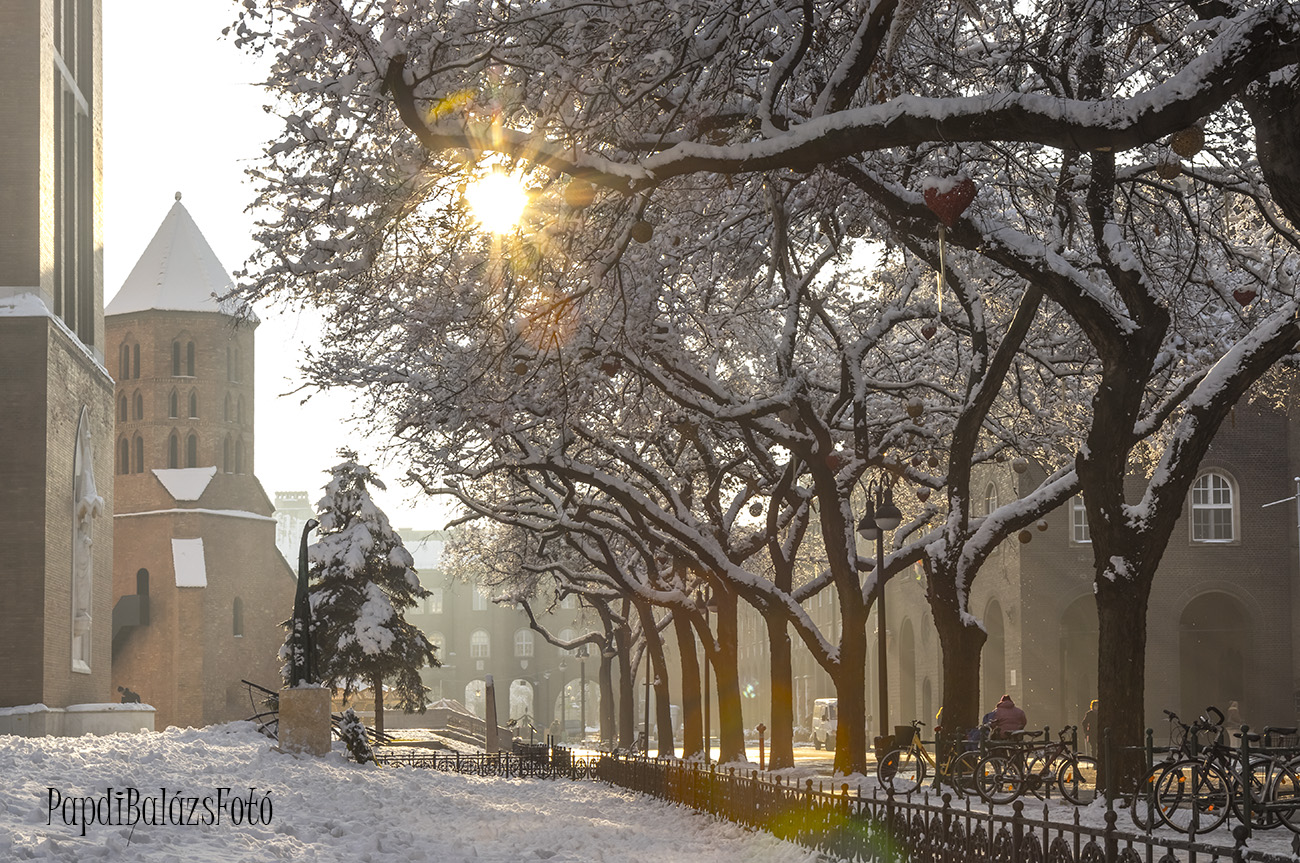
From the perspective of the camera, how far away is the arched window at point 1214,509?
46719 millimetres

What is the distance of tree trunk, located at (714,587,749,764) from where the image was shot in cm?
2909

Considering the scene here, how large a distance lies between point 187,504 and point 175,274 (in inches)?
527

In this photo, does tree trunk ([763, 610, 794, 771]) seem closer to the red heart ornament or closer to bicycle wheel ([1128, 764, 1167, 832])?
bicycle wheel ([1128, 764, 1167, 832])

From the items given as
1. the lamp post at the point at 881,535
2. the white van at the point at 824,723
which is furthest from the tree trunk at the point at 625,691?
the lamp post at the point at 881,535

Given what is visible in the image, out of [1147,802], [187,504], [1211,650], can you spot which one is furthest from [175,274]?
[1147,802]

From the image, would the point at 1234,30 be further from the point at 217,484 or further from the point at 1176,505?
the point at 217,484

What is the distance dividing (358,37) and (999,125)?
13.3 feet

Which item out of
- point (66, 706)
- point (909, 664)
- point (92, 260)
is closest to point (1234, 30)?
point (66, 706)

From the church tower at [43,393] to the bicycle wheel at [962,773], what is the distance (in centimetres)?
2574

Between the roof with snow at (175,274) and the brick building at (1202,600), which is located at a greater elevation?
the roof with snow at (175,274)

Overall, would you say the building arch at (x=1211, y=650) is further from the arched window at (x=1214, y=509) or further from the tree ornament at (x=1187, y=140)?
the tree ornament at (x=1187, y=140)

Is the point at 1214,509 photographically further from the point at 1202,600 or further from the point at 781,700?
the point at 781,700

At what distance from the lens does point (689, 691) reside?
35000 millimetres

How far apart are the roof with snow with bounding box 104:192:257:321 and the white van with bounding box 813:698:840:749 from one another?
38501 mm
